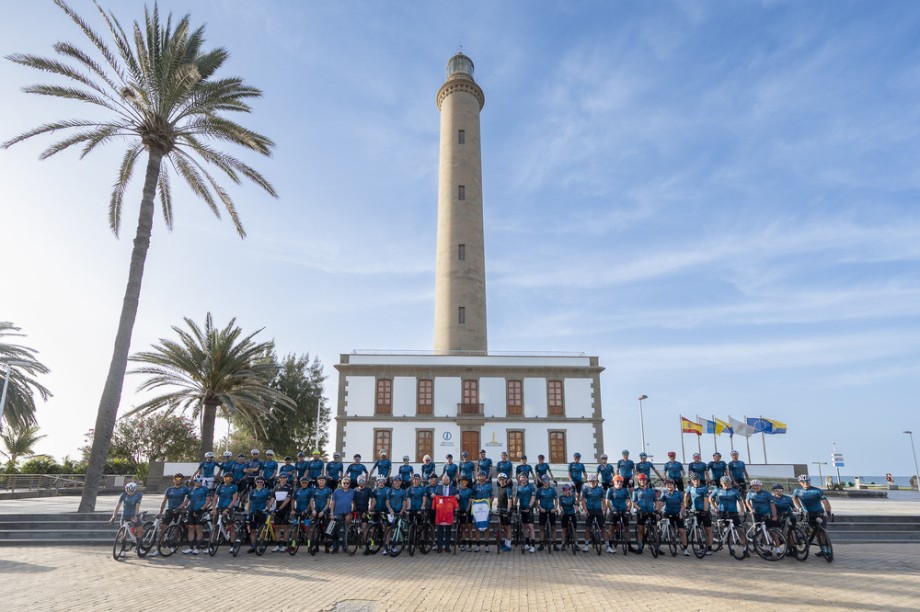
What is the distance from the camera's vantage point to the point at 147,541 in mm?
12047

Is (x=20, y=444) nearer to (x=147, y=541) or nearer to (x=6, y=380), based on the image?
(x=6, y=380)

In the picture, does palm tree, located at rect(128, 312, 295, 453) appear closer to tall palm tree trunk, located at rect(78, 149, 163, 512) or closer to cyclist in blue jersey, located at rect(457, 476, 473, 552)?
tall palm tree trunk, located at rect(78, 149, 163, 512)

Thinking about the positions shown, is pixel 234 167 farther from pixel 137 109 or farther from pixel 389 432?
pixel 389 432

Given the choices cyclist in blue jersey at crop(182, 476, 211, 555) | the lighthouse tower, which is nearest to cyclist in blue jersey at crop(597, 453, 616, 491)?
cyclist in blue jersey at crop(182, 476, 211, 555)

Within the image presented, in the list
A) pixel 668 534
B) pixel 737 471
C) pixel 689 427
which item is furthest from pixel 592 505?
pixel 689 427

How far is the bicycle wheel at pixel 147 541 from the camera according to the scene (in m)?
11.9

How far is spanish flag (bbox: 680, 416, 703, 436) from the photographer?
34219mm

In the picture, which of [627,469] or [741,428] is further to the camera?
[741,428]

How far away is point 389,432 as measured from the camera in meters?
31.8

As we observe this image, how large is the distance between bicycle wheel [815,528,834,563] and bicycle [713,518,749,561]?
135 cm

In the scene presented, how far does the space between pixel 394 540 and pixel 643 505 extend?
202 inches

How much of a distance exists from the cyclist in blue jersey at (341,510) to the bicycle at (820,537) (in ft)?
29.8

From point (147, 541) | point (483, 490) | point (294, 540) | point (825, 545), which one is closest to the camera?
point (825, 545)

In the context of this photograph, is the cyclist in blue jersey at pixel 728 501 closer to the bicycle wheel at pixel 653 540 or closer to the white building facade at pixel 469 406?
the bicycle wheel at pixel 653 540
